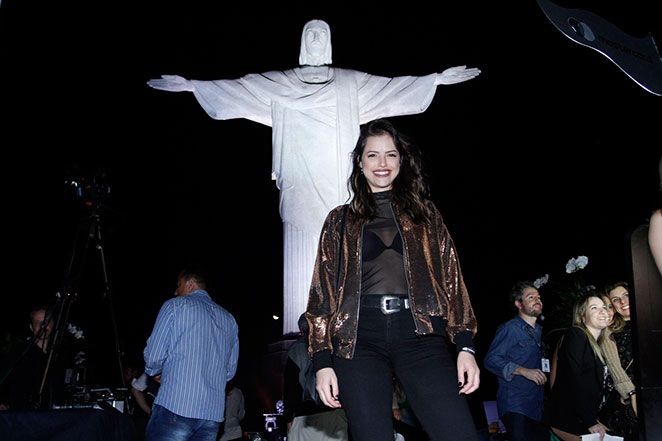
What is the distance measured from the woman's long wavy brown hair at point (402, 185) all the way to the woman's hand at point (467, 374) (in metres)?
0.52

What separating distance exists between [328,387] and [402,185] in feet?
2.64

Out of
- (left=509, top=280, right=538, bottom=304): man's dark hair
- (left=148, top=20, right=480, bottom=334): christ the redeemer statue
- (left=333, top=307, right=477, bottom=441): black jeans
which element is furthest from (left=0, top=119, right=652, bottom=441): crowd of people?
(left=509, top=280, right=538, bottom=304): man's dark hair

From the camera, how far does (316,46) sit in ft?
17.7

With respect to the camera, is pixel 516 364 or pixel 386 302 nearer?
pixel 386 302

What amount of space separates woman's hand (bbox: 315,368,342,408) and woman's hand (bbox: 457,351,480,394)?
15.5 inches

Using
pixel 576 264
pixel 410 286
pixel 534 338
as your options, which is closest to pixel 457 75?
pixel 576 264

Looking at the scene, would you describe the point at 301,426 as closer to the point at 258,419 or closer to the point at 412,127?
the point at 258,419

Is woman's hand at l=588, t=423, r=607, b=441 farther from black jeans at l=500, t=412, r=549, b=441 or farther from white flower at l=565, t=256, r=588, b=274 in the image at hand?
white flower at l=565, t=256, r=588, b=274

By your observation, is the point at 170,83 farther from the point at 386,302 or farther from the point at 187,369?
the point at 386,302

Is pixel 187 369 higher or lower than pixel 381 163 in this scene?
lower

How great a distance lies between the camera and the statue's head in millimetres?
5410

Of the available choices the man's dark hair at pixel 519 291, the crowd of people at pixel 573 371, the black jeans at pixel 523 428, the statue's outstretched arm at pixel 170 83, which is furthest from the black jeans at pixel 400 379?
the statue's outstretched arm at pixel 170 83

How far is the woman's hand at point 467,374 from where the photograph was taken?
200 cm

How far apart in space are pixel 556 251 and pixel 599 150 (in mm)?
1956
